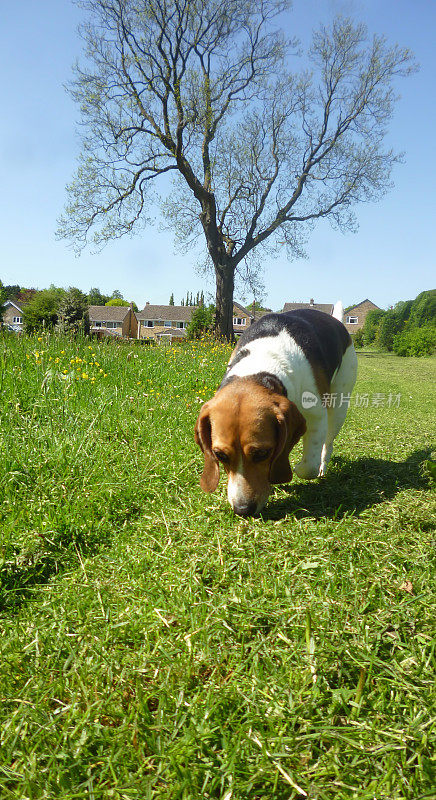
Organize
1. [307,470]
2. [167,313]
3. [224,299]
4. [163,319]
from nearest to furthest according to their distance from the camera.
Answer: [307,470] → [224,299] → [163,319] → [167,313]

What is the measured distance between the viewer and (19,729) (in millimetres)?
1414

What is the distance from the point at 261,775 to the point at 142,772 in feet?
1.07

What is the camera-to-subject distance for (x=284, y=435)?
2.68m

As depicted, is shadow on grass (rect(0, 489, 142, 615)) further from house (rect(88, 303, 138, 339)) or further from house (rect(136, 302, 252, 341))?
house (rect(136, 302, 252, 341))

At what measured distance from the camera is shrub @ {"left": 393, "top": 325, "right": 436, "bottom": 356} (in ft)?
111

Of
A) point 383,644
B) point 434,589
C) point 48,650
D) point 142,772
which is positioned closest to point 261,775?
point 142,772

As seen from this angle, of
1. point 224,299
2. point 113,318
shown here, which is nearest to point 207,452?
point 224,299

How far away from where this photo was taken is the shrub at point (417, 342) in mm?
33844

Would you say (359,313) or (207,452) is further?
(359,313)

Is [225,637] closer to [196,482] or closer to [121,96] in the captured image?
[196,482]

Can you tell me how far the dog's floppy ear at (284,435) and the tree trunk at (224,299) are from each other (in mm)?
20578

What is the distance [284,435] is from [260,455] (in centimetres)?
18

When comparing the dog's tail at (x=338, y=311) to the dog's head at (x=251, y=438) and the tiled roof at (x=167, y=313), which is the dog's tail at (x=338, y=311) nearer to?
the dog's head at (x=251, y=438)

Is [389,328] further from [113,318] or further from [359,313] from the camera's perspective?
[113,318]
